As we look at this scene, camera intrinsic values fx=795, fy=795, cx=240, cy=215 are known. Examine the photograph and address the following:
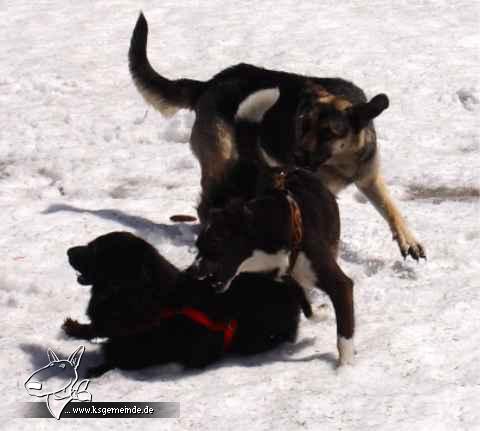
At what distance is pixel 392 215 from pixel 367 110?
93cm

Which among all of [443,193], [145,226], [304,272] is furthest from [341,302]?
[443,193]

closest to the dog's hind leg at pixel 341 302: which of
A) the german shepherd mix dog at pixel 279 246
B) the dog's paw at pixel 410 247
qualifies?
the german shepherd mix dog at pixel 279 246

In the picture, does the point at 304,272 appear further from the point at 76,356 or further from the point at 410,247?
the point at 410,247

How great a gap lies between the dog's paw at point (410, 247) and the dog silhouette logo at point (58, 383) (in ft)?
8.26

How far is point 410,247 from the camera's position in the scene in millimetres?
5926

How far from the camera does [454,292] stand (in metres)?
5.23

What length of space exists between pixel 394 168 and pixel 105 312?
13.2 ft

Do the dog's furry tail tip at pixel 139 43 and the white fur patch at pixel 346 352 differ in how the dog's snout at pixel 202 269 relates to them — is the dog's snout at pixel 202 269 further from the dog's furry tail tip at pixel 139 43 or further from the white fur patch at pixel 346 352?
the dog's furry tail tip at pixel 139 43

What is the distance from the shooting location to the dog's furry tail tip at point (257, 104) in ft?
19.0

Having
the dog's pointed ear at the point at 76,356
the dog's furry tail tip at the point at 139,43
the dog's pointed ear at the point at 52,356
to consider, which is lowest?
the dog's pointed ear at the point at 76,356

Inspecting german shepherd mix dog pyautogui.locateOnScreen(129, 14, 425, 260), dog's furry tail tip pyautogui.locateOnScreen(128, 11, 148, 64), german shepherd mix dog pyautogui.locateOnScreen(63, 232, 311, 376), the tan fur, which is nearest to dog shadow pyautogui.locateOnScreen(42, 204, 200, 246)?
german shepherd mix dog pyautogui.locateOnScreen(129, 14, 425, 260)

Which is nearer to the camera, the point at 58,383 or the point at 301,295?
the point at 58,383

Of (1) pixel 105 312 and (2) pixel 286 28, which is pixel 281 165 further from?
(2) pixel 286 28

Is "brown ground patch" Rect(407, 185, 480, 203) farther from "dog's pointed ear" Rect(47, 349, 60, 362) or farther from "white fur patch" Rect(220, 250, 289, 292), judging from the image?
"dog's pointed ear" Rect(47, 349, 60, 362)
